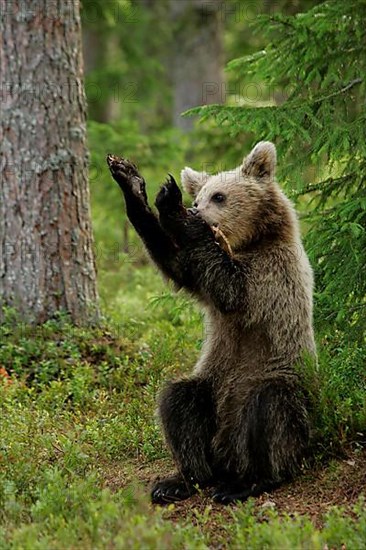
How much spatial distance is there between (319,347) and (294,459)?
1.73 metres

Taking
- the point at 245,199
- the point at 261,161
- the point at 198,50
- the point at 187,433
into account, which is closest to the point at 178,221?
the point at 245,199

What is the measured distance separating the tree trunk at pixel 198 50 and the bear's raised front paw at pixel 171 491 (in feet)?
44.6

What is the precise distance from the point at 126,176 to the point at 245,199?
0.86 m

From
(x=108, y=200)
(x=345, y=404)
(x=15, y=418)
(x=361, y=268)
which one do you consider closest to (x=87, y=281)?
(x=15, y=418)

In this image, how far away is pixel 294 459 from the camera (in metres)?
5.73

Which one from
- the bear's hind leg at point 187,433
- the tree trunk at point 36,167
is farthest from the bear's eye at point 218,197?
the tree trunk at point 36,167

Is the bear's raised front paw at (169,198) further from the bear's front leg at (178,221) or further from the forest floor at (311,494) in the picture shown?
the forest floor at (311,494)

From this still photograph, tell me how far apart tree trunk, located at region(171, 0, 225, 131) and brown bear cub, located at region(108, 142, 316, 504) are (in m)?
12.7

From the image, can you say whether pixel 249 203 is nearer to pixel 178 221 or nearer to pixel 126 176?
pixel 178 221

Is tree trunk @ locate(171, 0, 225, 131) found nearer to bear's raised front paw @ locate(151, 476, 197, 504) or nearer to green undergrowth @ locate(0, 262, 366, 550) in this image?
green undergrowth @ locate(0, 262, 366, 550)

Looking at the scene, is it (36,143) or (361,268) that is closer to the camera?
(361,268)

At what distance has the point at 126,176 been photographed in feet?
20.1

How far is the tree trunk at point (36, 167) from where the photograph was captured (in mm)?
8617

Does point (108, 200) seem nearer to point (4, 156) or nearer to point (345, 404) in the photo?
point (4, 156)
